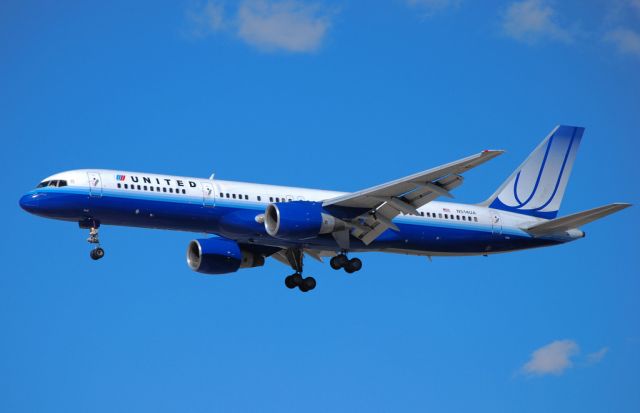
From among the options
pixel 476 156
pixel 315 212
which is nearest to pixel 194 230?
pixel 315 212

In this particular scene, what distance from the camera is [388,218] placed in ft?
159

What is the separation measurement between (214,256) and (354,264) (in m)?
6.51

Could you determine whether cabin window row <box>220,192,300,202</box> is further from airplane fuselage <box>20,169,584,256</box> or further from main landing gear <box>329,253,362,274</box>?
main landing gear <box>329,253,362,274</box>

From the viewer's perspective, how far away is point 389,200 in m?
47.1

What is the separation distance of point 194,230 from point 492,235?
566 inches

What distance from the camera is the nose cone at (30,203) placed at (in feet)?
151

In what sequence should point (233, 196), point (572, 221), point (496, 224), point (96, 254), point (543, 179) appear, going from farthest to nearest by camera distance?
point (543, 179) < point (496, 224) < point (572, 221) < point (233, 196) < point (96, 254)

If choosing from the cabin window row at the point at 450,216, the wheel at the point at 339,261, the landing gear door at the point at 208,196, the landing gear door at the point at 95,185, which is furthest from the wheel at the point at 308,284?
the landing gear door at the point at 95,185

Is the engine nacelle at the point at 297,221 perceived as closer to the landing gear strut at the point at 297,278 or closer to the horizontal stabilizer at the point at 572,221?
the landing gear strut at the point at 297,278

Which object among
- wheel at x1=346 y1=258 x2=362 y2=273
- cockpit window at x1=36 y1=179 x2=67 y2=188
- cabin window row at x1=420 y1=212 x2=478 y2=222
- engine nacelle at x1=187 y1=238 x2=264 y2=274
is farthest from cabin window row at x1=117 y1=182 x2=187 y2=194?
cabin window row at x1=420 y1=212 x2=478 y2=222

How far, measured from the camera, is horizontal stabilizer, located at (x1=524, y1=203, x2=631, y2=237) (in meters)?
46.9

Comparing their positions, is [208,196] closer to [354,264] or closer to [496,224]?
[354,264]

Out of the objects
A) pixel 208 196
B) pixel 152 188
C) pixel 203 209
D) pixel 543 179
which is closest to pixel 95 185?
pixel 152 188

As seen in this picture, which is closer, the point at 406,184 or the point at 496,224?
the point at 406,184
